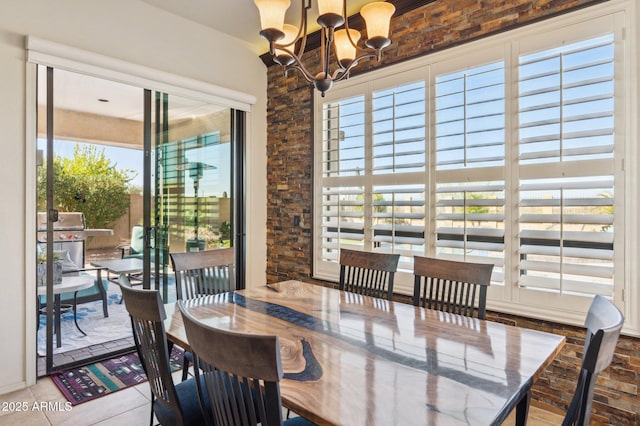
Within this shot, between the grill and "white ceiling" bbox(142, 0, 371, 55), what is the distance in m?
1.92

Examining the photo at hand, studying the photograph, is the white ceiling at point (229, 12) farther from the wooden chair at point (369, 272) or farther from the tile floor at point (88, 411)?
the tile floor at point (88, 411)

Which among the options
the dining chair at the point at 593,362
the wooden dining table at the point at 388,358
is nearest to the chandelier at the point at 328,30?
the wooden dining table at the point at 388,358

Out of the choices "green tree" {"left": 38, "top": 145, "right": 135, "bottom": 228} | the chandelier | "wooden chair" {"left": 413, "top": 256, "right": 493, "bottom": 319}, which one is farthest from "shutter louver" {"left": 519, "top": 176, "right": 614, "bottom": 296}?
"green tree" {"left": 38, "top": 145, "right": 135, "bottom": 228}

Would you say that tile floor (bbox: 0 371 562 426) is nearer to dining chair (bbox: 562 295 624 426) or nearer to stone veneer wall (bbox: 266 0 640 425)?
stone veneer wall (bbox: 266 0 640 425)

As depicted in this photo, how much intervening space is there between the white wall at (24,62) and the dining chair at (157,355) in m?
1.65

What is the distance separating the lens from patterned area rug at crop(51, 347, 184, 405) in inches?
98.8

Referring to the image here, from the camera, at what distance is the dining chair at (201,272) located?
2346mm

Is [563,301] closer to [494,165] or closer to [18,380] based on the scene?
[494,165]

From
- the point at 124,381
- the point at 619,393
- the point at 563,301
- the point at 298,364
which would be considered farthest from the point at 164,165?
the point at 619,393

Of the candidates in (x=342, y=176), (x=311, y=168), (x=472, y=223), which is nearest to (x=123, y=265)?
(x=311, y=168)

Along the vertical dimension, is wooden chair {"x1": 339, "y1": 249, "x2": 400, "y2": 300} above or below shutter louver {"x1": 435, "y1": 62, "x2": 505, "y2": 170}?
below

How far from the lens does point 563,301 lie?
7.30 feet

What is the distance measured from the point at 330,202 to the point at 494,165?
1.51m

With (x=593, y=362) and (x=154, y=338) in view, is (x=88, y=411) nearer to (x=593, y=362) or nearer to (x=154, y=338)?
(x=154, y=338)
